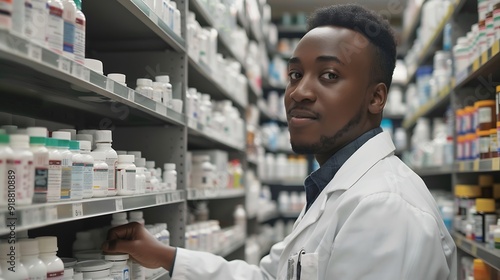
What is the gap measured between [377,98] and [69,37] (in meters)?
1.01

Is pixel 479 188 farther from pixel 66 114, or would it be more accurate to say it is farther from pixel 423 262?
pixel 66 114

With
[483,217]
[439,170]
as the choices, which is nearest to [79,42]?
[483,217]

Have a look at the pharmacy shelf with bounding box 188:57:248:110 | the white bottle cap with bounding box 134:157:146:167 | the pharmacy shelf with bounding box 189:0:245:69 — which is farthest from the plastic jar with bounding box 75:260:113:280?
the pharmacy shelf with bounding box 189:0:245:69

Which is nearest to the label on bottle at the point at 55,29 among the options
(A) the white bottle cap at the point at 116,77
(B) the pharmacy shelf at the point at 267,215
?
(A) the white bottle cap at the point at 116,77

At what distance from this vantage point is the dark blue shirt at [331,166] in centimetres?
188

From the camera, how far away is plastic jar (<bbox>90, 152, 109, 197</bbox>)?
69.1 inches

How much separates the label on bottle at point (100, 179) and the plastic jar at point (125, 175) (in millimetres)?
123

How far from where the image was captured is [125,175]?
78.0 inches

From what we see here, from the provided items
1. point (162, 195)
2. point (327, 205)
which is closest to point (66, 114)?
point (162, 195)

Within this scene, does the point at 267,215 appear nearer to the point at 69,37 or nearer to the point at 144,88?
the point at 144,88

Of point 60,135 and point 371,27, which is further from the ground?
point 371,27

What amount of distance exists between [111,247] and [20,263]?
23.5 inches

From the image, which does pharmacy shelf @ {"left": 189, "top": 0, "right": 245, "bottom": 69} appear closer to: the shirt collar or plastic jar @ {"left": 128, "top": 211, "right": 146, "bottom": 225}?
plastic jar @ {"left": 128, "top": 211, "right": 146, "bottom": 225}

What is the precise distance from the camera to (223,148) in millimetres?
4859
